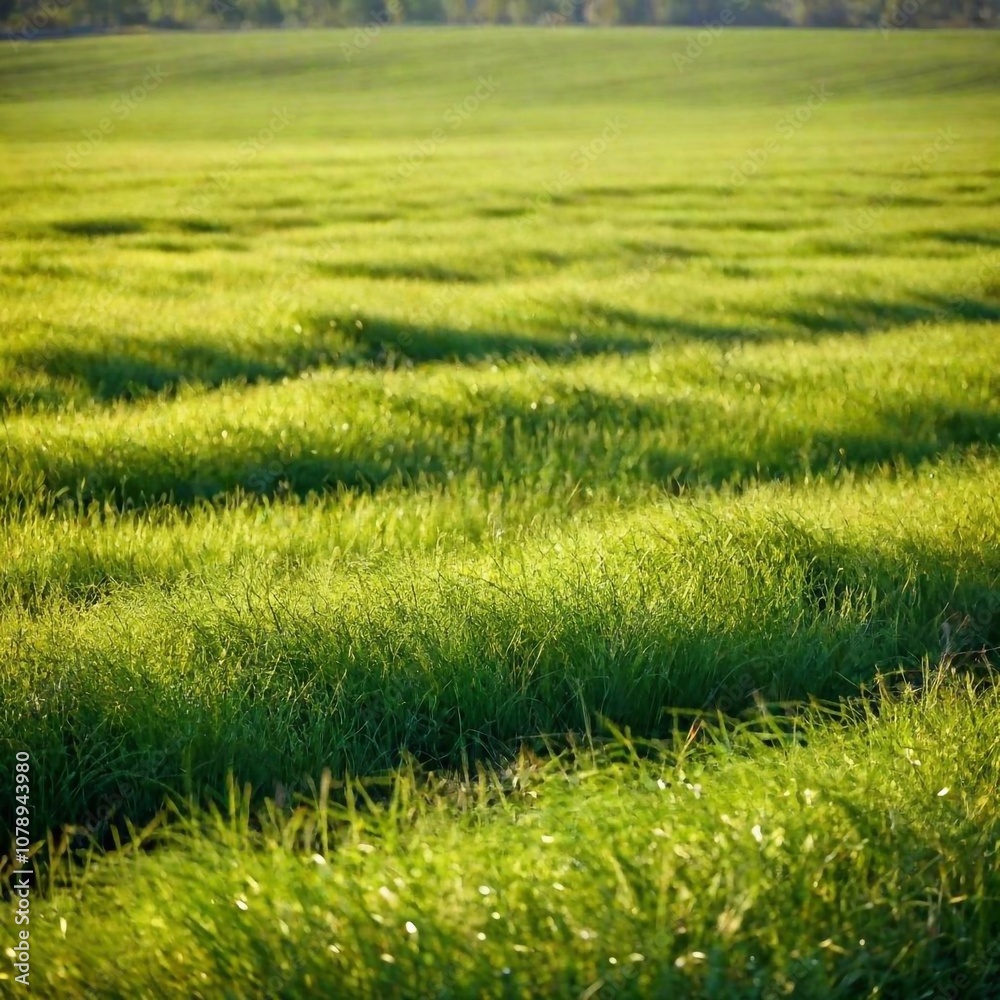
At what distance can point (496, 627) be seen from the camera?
333cm

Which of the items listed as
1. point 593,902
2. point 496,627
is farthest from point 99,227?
point 593,902

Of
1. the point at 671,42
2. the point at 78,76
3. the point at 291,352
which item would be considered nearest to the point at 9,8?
the point at 78,76

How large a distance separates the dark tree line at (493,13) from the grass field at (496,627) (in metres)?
71.4

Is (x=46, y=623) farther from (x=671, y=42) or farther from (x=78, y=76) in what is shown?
(x=671, y=42)

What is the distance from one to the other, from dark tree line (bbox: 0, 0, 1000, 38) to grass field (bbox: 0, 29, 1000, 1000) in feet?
234

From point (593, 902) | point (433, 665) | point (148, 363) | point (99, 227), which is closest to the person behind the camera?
point (593, 902)

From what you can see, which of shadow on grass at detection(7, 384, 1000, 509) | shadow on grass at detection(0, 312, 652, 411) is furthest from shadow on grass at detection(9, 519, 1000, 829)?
shadow on grass at detection(0, 312, 652, 411)

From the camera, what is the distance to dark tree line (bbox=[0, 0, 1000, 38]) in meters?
79.8

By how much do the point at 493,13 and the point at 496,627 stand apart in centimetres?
10505

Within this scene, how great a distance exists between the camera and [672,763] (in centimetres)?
288

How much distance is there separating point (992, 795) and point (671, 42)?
272ft

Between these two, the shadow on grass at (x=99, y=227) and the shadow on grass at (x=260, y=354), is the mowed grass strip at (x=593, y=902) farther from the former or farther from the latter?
the shadow on grass at (x=99, y=227)

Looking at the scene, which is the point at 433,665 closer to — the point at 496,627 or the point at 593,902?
the point at 496,627

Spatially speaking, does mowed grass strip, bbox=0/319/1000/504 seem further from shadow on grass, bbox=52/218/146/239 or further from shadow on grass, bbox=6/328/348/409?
shadow on grass, bbox=52/218/146/239
